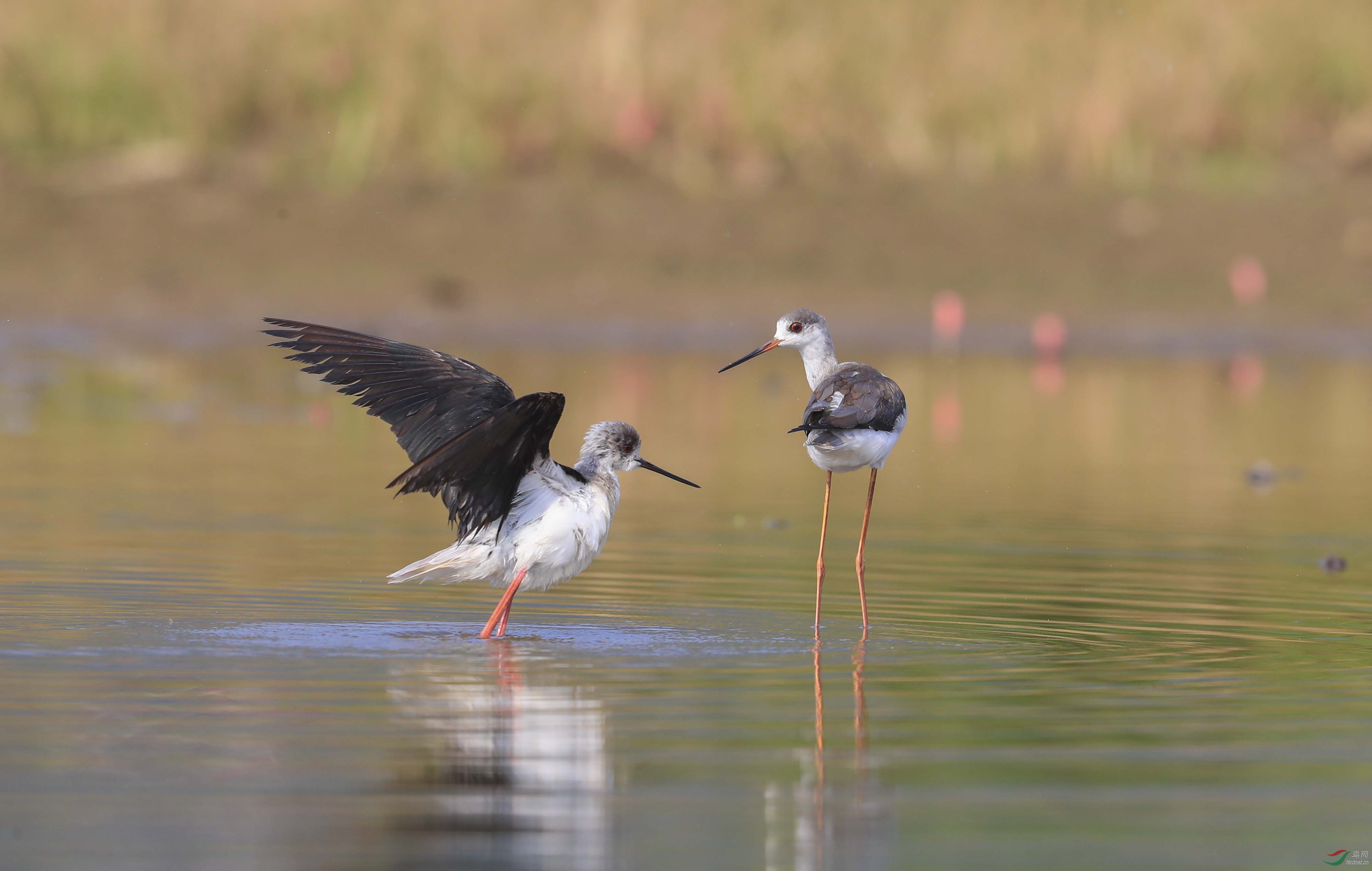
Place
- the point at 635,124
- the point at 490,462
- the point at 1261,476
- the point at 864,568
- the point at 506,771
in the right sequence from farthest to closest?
the point at 635,124 → the point at 1261,476 → the point at 864,568 → the point at 490,462 → the point at 506,771

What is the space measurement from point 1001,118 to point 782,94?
2.22 meters

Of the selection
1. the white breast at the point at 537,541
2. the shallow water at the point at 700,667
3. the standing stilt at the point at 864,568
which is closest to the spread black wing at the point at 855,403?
the standing stilt at the point at 864,568

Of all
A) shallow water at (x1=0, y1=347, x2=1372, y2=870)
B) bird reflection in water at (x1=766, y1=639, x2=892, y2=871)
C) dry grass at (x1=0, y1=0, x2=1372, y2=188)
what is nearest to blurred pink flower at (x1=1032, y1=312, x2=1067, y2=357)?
dry grass at (x1=0, y1=0, x2=1372, y2=188)

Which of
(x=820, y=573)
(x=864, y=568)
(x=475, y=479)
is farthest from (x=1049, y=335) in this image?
(x=475, y=479)

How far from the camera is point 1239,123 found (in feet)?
76.2

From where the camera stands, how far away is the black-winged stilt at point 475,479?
7.96 metres

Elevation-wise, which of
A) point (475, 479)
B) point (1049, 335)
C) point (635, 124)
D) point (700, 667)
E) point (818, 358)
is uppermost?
point (635, 124)

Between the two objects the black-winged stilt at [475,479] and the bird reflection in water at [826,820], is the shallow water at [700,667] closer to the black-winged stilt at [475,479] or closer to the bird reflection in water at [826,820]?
the bird reflection in water at [826,820]

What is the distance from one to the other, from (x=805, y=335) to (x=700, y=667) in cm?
289

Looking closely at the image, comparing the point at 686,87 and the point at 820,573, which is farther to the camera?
the point at 686,87

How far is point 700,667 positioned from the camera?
693 cm

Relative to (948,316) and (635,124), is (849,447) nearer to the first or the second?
(948,316)

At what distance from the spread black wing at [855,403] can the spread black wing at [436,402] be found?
3.24ft

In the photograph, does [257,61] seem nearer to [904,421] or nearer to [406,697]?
[904,421]
